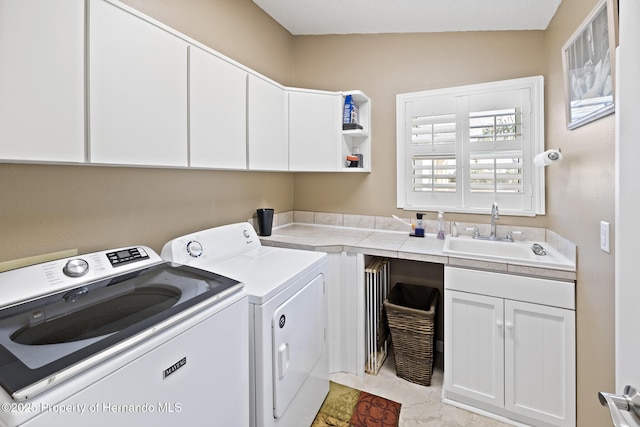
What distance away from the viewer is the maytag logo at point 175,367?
3.24ft

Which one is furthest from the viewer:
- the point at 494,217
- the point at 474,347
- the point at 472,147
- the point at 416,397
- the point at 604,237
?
the point at 472,147

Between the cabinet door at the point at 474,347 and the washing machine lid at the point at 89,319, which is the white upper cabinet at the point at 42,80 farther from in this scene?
the cabinet door at the point at 474,347

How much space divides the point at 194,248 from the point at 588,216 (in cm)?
202

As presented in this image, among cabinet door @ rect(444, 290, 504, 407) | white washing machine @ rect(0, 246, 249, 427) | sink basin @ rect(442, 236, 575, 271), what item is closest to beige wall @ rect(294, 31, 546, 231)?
sink basin @ rect(442, 236, 575, 271)

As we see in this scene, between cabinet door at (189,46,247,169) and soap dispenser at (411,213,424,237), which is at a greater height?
cabinet door at (189,46,247,169)

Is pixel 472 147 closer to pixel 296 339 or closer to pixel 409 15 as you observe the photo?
pixel 409 15

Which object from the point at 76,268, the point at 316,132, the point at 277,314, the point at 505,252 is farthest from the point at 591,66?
the point at 76,268

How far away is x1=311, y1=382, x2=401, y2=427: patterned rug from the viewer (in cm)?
185

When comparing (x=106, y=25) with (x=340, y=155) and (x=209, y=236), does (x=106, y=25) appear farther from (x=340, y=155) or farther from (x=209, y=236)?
(x=340, y=155)

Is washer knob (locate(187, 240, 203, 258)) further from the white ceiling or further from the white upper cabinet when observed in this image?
the white ceiling

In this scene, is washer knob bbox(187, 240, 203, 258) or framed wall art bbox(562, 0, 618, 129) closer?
framed wall art bbox(562, 0, 618, 129)

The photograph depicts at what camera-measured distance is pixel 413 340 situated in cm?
217

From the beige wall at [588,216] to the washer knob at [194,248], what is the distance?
193 cm

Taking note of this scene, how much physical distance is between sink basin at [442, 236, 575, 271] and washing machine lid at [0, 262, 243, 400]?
143 centimetres
